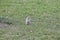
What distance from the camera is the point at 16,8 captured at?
20.8 feet

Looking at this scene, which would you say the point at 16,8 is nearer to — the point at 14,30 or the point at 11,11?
the point at 11,11

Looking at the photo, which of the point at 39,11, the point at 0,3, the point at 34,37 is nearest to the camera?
the point at 34,37

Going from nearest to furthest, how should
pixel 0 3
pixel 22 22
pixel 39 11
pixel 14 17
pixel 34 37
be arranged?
pixel 34 37, pixel 22 22, pixel 14 17, pixel 39 11, pixel 0 3

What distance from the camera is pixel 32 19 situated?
5.47 meters

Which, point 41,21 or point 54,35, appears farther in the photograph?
point 41,21

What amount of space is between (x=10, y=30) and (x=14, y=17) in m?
0.84

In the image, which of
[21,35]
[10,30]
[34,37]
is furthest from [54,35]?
[10,30]

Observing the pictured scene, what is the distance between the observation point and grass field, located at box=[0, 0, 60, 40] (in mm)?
4629

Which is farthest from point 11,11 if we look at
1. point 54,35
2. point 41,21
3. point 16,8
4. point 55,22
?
point 54,35

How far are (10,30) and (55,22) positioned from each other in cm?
137

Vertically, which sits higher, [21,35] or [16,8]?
[16,8]

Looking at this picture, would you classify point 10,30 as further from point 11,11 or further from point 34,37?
point 11,11

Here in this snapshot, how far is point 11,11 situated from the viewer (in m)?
6.11

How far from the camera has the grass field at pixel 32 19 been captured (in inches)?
182
